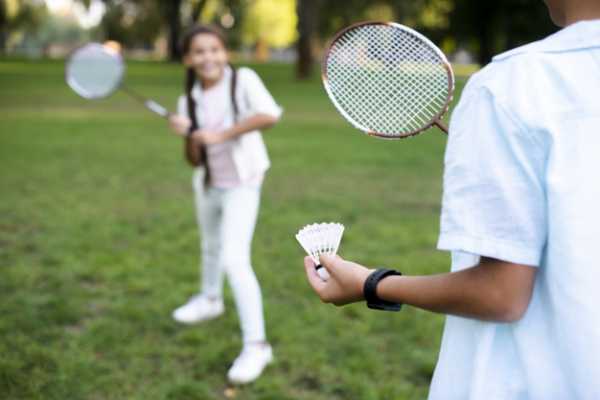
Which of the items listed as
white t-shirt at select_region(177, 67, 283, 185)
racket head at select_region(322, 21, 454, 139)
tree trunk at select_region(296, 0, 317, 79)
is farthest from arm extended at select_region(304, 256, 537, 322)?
tree trunk at select_region(296, 0, 317, 79)

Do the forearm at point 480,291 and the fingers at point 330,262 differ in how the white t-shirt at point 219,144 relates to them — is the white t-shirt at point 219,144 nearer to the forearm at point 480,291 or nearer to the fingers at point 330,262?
the fingers at point 330,262

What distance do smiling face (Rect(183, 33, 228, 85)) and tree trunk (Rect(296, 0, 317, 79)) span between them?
2832cm

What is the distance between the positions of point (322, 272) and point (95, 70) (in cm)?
428

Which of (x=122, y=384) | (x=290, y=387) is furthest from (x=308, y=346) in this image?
(x=122, y=384)

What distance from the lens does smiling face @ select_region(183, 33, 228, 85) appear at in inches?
164

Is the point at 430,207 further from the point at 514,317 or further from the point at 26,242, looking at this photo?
the point at 514,317

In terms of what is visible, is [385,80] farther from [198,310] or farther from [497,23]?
[497,23]

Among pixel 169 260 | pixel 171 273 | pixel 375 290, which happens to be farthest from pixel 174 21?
pixel 375 290

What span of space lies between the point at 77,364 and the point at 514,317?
3299 mm

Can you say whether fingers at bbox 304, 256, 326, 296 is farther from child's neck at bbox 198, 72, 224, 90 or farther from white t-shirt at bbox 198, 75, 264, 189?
child's neck at bbox 198, 72, 224, 90

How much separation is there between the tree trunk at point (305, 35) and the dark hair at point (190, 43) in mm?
28168

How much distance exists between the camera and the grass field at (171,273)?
12.9 feet

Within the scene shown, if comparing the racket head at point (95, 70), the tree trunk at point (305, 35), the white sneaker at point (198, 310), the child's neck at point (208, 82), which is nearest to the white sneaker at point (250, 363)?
Result: the white sneaker at point (198, 310)

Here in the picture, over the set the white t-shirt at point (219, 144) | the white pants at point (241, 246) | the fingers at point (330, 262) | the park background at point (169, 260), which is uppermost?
the fingers at point (330, 262)
